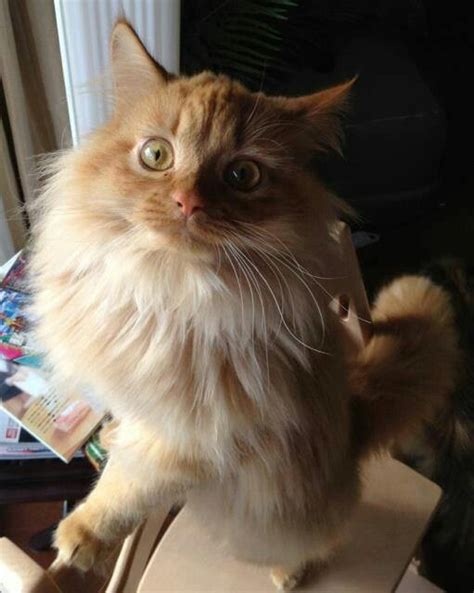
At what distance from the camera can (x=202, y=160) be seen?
0.77 m

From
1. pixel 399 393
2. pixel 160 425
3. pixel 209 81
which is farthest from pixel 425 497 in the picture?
pixel 209 81

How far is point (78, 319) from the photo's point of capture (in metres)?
0.87

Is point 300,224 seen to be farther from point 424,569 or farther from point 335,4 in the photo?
point 335,4

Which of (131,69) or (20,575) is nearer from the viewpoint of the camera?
(20,575)

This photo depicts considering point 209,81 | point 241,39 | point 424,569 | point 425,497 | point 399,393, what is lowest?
point 424,569

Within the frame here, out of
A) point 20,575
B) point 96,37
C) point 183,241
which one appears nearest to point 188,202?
point 183,241

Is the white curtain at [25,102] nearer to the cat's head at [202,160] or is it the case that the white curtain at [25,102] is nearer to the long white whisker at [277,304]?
the cat's head at [202,160]

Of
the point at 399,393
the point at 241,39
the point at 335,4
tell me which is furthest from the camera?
the point at 335,4

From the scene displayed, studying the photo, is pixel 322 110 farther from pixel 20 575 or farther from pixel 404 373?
pixel 20 575

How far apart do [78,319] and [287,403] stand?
0.32 m

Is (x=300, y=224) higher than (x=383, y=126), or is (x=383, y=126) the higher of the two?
(x=300, y=224)

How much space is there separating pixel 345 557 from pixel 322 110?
0.84 m

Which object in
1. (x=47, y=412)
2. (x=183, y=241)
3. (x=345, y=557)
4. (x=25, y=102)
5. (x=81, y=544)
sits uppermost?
(x=183, y=241)

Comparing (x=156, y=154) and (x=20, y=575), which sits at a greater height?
(x=156, y=154)
